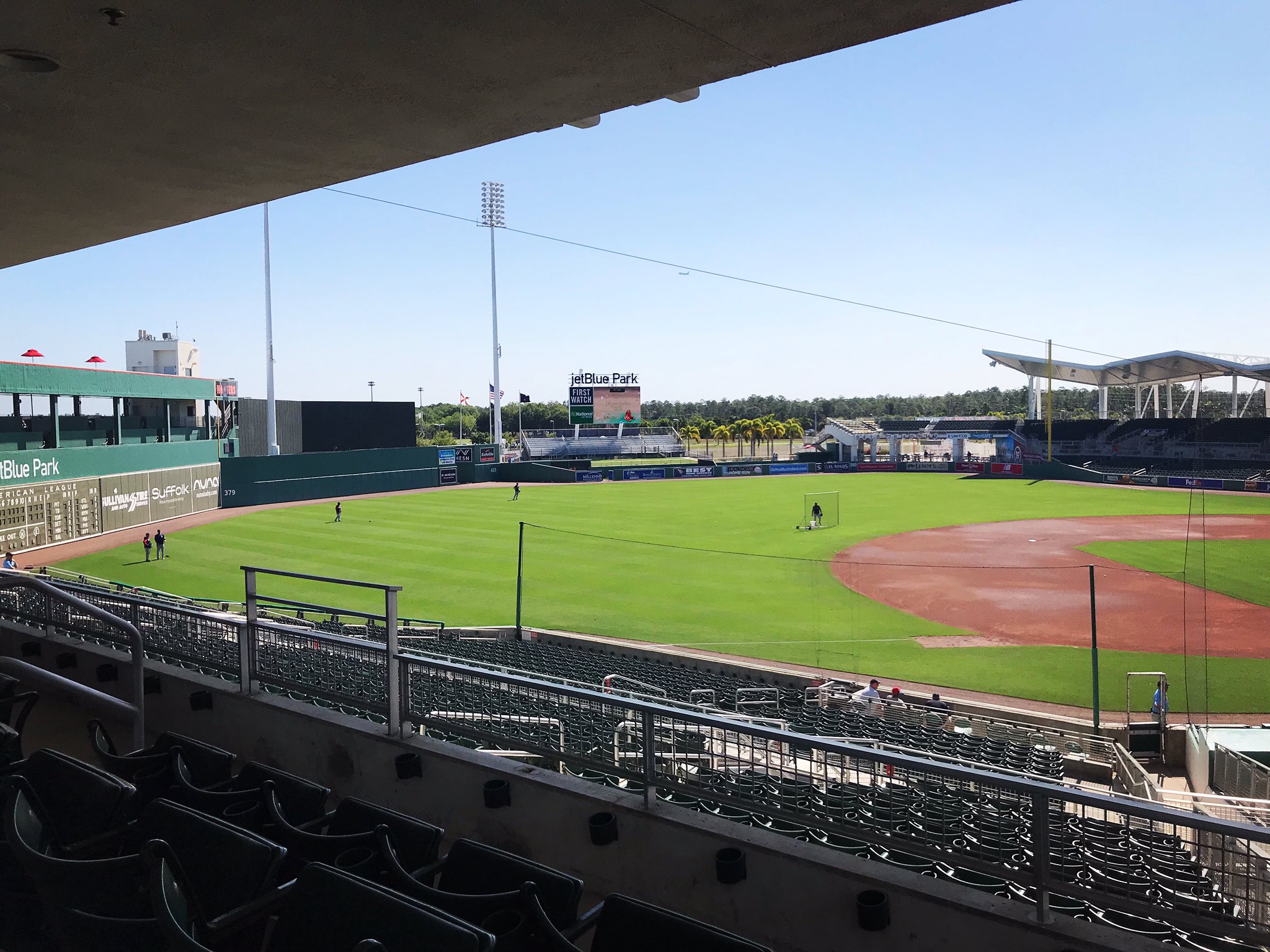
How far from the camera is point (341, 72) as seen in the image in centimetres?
360

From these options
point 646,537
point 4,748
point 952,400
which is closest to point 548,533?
point 646,537

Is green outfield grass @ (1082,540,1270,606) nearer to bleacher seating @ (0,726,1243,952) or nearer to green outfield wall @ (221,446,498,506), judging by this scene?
bleacher seating @ (0,726,1243,952)

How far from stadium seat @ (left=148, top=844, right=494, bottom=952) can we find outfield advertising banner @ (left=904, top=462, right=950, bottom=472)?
71954 mm

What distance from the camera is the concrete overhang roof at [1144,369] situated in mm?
39094

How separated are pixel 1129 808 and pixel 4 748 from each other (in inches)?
187

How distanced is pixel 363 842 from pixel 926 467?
7243 cm

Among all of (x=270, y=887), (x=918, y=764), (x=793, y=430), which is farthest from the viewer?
(x=793, y=430)

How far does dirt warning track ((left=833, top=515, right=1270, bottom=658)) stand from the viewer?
19000 mm

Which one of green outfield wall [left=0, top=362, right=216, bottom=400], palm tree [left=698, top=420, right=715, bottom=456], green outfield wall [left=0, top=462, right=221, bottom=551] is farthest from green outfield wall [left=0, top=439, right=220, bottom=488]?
palm tree [left=698, top=420, right=715, bottom=456]

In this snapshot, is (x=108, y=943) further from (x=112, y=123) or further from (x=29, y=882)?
(x=112, y=123)

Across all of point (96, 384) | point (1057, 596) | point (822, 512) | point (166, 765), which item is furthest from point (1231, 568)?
point (96, 384)

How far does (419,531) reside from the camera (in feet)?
122

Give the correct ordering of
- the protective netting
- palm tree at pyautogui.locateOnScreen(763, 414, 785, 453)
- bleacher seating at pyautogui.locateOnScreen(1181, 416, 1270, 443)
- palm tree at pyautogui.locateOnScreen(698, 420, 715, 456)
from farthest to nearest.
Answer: palm tree at pyautogui.locateOnScreen(698, 420, 715, 456) < palm tree at pyautogui.locateOnScreen(763, 414, 785, 453) < bleacher seating at pyautogui.locateOnScreen(1181, 416, 1270, 443) < the protective netting

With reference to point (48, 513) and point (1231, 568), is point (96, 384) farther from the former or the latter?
point (1231, 568)
